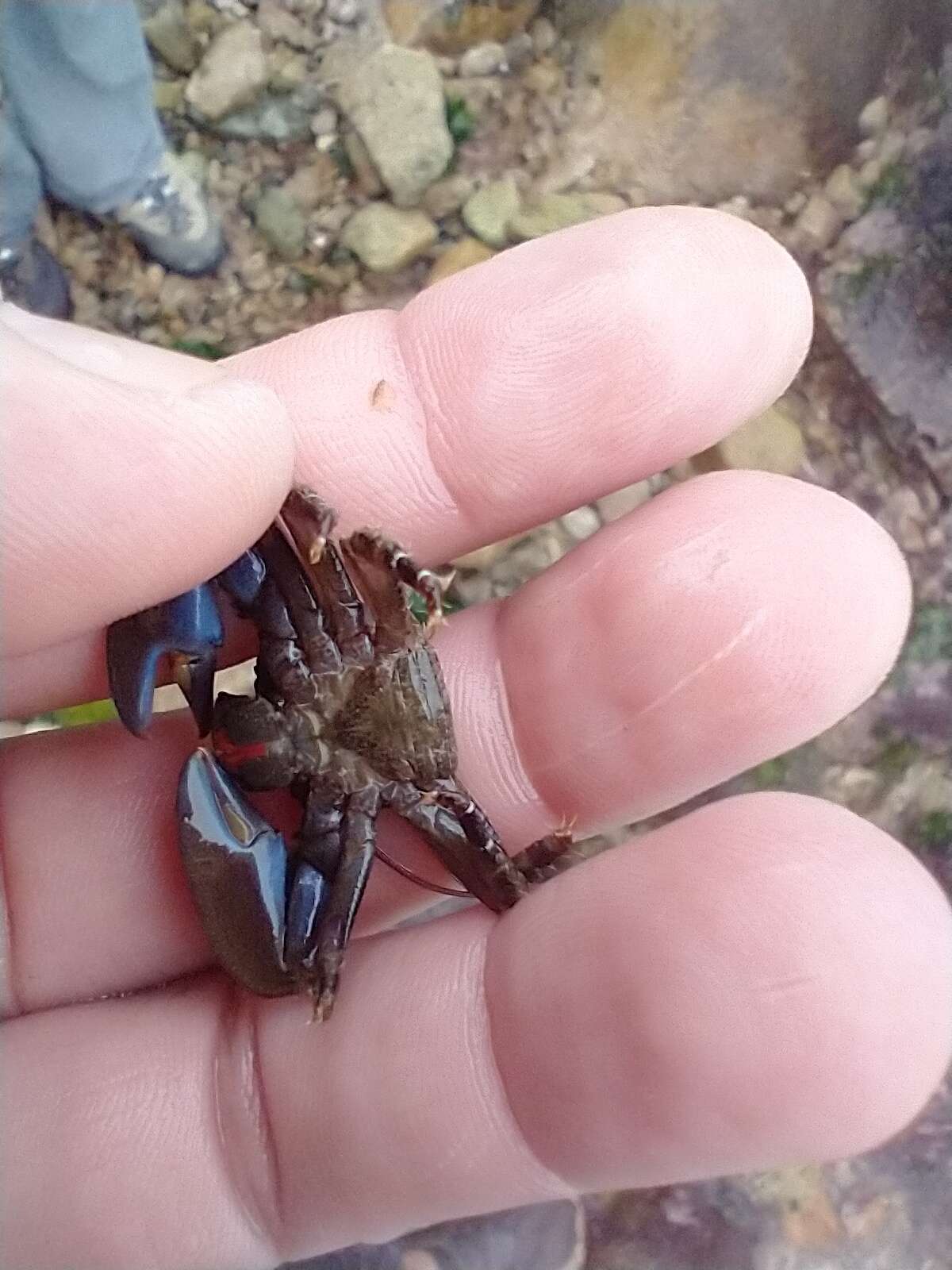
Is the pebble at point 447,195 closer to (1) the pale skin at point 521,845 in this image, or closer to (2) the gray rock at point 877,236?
(2) the gray rock at point 877,236

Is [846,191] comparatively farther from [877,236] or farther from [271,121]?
[271,121]

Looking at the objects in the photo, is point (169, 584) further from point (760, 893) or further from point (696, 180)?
point (696, 180)

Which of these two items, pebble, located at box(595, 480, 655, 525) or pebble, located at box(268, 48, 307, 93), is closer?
pebble, located at box(595, 480, 655, 525)

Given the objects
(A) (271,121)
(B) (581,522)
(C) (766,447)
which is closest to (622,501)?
(B) (581,522)

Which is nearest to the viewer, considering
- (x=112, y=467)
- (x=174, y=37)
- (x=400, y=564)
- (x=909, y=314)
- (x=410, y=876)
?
(x=112, y=467)

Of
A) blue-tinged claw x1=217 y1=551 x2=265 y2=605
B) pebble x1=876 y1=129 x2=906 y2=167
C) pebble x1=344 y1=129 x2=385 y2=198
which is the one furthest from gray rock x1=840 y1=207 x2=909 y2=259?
blue-tinged claw x1=217 y1=551 x2=265 y2=605

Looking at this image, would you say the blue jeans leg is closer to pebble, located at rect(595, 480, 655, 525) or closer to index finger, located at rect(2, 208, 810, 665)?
index finger, located at rect(2, 208, 810, 665)

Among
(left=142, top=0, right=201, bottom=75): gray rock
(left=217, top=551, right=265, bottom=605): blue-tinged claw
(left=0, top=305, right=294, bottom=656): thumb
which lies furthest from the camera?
(left=142, top=0, right=201, bottom=75): gray rock
